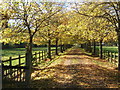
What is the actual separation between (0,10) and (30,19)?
1834 mm

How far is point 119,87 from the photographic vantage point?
5.89 meters

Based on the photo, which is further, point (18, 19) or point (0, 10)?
point (18, 19)

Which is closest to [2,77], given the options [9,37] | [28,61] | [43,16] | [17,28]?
[28,61]

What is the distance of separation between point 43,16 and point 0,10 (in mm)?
2529

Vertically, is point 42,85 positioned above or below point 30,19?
below

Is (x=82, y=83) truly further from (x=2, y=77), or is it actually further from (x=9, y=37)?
(x=9, y=37)

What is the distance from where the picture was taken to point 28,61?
21.9 feet

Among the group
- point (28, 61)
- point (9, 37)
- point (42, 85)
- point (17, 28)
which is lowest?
point (42, 85)

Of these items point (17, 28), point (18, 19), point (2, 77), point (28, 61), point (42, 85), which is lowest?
point (42, 85)

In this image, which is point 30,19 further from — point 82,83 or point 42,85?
point 82,83

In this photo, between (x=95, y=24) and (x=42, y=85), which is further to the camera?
(x=95, y=24)

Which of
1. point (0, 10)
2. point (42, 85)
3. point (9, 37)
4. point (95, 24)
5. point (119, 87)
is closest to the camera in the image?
point (119, 87)

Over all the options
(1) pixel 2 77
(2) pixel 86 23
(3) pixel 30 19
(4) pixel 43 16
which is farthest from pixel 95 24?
(1) pixel 2 77

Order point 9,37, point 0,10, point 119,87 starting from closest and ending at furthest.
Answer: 1. point 119,87
2. point 0,10
3. point 9,37
